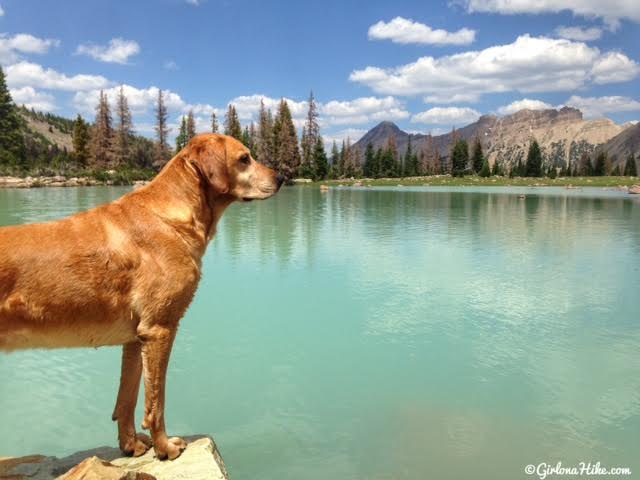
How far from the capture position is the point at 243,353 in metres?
7.71

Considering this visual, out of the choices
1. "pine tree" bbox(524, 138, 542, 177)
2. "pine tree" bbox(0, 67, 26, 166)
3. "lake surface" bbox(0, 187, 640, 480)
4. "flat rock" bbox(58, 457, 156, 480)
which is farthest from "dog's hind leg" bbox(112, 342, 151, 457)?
"pine tree" bbox(524, 138, 542, 177)

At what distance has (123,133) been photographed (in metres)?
88.5

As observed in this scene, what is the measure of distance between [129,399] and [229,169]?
1.99 m

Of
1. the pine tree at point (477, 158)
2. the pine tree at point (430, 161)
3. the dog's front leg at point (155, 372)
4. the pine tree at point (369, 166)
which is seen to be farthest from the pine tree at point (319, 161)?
the dog's front leg at point (155, 372)

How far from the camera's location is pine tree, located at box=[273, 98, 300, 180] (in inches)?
3440

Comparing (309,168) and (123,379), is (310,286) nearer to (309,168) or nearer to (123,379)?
(123,379)

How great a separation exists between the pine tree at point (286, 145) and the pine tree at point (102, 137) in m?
28.5

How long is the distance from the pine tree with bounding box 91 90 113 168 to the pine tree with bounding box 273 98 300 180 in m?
28.5

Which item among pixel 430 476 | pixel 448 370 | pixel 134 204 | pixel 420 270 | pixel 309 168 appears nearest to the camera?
pixel 134 204

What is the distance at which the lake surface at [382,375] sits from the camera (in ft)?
16.9

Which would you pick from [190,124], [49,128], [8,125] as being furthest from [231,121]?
[49,128]

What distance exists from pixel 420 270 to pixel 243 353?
721 cm

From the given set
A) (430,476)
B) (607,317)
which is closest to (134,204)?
(430,476)

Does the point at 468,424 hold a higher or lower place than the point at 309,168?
lower
